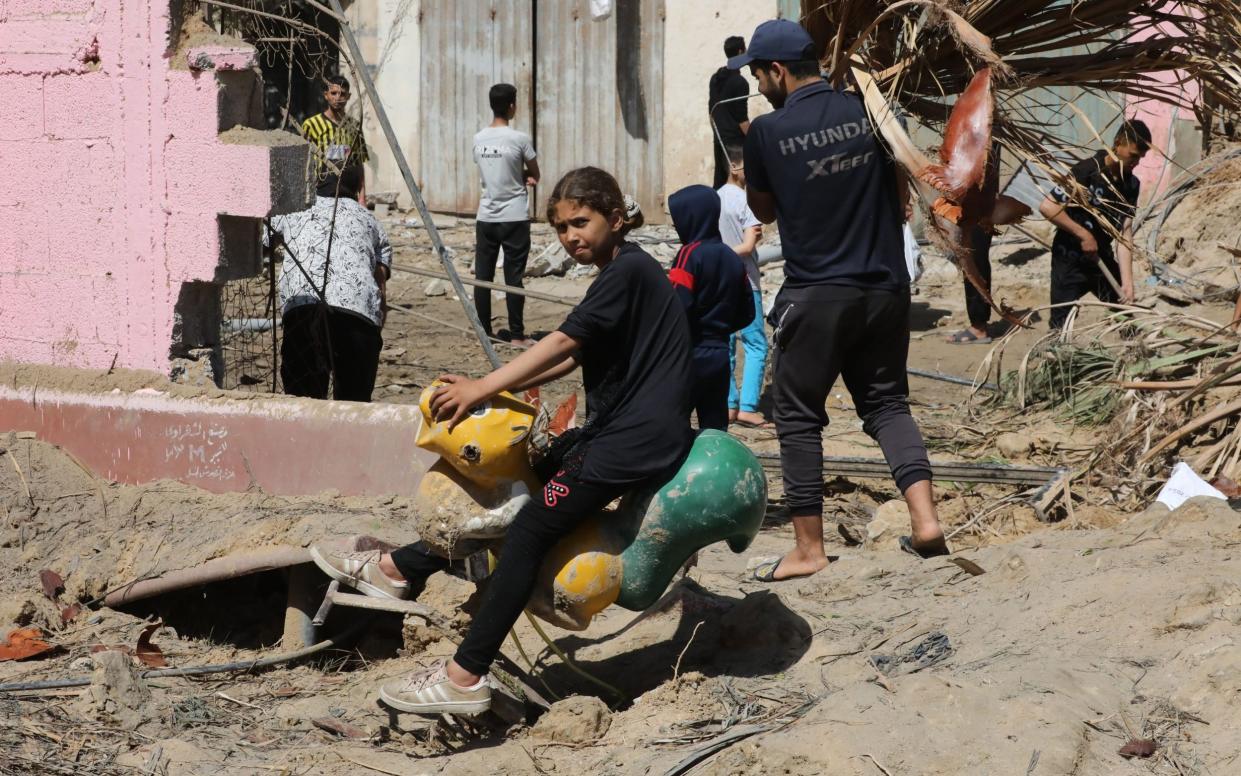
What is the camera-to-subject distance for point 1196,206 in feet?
34.3

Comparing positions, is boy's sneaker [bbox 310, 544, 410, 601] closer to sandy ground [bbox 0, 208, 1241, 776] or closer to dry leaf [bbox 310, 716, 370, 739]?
sandy ground [bbox 0, 208, 1241, 776]

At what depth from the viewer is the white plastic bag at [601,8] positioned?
45.5ft

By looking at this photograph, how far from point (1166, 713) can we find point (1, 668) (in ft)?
12.1

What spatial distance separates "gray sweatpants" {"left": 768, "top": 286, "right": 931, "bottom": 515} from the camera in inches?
186

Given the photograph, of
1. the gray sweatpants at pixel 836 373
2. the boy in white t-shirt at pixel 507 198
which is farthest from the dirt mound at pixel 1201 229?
the gray sweatpants at pixel 836 373

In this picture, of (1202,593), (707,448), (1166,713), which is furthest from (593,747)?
(1202,593)

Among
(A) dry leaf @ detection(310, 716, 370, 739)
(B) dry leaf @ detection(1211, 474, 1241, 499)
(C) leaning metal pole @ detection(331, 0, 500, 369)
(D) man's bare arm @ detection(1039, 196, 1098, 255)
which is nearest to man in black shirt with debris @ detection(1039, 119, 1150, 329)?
(D) man's bare arm @ detection(1039, 196, 1098, 255)

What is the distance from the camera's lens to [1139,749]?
127 inches

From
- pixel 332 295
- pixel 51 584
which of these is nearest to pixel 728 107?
pixel 332 295

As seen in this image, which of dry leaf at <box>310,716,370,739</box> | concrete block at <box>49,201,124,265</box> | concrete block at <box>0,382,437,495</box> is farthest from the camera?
concrete block at <box>49,201,124,265</box>

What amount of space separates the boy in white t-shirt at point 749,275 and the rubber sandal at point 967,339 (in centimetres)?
296

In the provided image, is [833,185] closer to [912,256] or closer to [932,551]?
[932,551]

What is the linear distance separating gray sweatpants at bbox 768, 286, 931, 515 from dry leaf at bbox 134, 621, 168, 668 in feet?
7.41

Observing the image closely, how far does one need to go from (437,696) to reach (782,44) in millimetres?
2500
